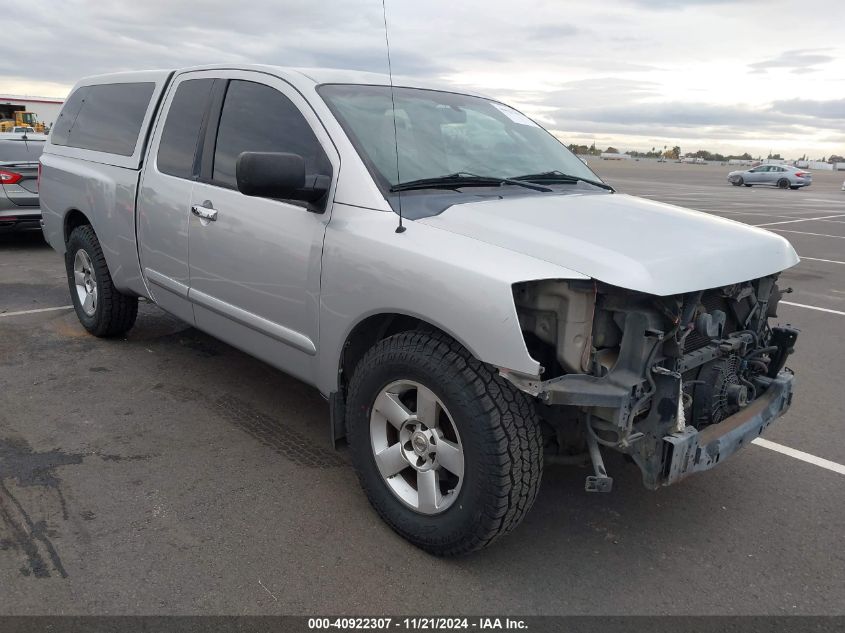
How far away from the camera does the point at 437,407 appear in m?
2.76

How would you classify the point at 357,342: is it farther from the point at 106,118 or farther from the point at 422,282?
the point at 106,118

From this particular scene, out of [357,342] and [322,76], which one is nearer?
[357,342]

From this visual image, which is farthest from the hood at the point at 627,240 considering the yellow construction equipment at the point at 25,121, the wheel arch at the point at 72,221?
the yellow construction equipment at the point at 25,121

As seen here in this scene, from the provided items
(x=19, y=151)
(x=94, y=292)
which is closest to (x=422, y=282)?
(x=94, y=292)

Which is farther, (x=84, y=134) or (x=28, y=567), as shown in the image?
(x=84, y=134)

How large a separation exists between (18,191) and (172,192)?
20.6ft

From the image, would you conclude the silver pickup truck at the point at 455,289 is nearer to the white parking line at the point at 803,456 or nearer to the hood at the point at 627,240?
the hood at the point at 627,240

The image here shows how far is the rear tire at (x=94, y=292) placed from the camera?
17.1 feet

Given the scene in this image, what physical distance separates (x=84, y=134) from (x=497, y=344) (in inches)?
174

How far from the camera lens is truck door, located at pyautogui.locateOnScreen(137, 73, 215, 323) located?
4.06 meters

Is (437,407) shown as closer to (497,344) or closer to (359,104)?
(497,344)

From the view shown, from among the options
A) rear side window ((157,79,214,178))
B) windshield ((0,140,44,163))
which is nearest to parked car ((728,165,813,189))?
windshield ((0,140,44,163))

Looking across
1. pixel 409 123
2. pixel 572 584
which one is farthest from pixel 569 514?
pixel 409 123

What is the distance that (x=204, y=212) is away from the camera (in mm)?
3797
